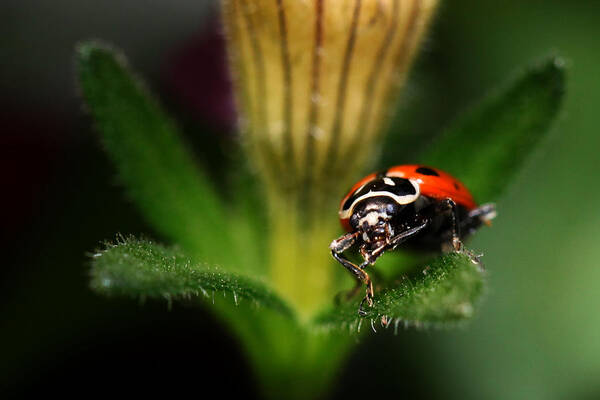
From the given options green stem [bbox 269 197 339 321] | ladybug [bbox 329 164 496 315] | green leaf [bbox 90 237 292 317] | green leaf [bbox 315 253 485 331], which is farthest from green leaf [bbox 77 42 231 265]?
green leaf [bbox 315 253 485 331]

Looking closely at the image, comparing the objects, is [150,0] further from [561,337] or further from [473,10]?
[561,337]

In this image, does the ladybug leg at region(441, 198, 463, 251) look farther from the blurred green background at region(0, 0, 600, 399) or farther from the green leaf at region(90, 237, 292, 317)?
the blurred green background at region(0, 0, 600, 399)

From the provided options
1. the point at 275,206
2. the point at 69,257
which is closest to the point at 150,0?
the point at 69,257

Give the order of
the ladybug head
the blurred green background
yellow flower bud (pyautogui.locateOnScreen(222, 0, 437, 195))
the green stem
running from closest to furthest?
the ladybug head → yellow flower bud (pyautogui.locateOnScreen(222, 0, 437, 195)) → the green stem → the blurred green background

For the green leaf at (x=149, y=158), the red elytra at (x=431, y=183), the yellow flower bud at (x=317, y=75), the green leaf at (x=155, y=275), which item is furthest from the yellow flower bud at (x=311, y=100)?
the green leaf at (x=155, y=275)

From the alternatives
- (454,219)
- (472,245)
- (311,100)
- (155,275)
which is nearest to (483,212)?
(454,219)
